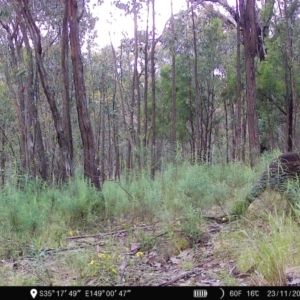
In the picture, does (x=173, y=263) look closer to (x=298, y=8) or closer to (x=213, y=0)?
(x=213, y=0)

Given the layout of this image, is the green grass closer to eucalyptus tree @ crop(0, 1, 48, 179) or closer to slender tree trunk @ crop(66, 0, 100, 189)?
slender tree trunk @ crop(66, 0, 100, 189)

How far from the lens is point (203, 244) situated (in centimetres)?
485
